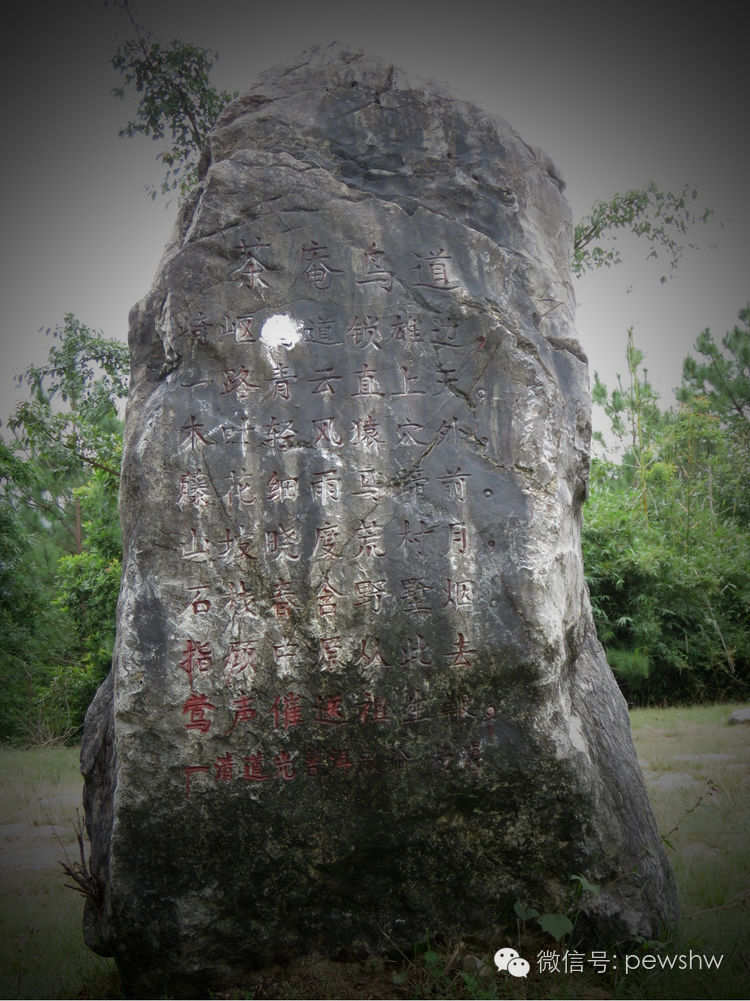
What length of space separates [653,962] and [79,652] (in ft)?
31.6

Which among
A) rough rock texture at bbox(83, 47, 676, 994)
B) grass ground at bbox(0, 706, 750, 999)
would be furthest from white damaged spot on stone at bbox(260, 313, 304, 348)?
grass ground at bbox(0, 706, 750, 999)

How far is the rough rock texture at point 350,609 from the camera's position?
3176 mm

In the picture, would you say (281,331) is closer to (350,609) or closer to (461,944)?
(350,609)

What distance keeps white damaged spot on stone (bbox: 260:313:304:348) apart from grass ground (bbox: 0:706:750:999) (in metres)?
2.53

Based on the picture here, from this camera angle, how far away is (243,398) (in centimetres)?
346

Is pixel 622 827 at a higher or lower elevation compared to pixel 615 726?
lower

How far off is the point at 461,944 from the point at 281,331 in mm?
2589

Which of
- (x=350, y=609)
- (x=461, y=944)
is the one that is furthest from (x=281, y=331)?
(x=461, y=944)

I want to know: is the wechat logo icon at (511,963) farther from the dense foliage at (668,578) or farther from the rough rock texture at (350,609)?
the dense foliage at (668,578)

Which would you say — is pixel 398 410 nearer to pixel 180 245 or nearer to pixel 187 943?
pixel 180 245

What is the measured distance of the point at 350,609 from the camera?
3.25 metres

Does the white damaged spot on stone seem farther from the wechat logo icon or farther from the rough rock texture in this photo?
the wechat logo icon

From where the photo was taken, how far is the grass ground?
9.94 ft

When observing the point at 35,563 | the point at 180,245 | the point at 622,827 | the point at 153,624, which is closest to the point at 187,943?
the point at 153,624
